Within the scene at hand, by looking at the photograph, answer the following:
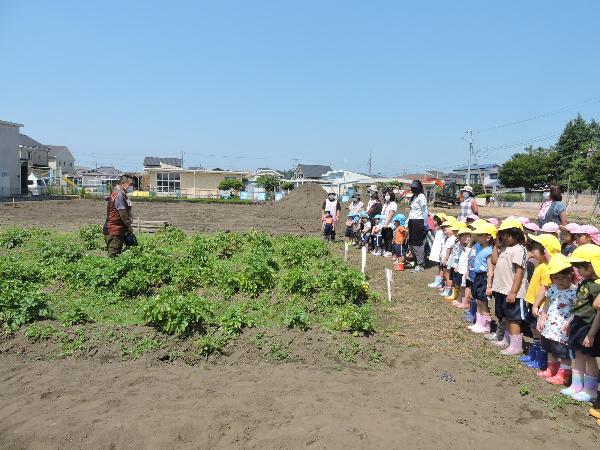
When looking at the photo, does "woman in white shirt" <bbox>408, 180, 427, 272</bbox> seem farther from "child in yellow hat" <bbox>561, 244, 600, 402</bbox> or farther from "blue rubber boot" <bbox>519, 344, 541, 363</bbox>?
"child in yellow hat" <bbox>561, 244, 600, 402</bbox>

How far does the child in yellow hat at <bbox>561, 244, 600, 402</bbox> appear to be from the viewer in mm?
4699

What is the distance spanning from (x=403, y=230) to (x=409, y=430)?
7.80 meters

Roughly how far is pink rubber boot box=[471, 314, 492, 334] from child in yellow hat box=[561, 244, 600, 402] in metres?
1.98

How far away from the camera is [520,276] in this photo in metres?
5.80

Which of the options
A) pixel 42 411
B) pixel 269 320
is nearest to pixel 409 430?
pixel 269 320

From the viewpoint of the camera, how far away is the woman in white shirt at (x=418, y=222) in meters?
10.7

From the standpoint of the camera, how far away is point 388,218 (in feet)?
40.7

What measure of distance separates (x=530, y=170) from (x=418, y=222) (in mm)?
58780

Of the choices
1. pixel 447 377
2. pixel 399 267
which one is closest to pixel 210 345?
pixel 447 377

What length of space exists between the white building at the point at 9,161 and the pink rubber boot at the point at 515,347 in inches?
1825

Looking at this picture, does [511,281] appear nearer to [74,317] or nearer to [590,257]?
[590,257]

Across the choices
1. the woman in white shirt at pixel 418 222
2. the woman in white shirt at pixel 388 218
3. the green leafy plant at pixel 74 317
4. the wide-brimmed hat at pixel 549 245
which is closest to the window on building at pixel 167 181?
the woman in white shirt at pixel 388 218

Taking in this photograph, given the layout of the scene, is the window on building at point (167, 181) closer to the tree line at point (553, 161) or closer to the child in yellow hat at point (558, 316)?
the tree line at point (553, 161)

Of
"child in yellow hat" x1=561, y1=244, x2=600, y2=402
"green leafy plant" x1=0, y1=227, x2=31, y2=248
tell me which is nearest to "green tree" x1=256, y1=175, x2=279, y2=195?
"green leafy plant" x1=0, y1=227, x2=31, y2=248
